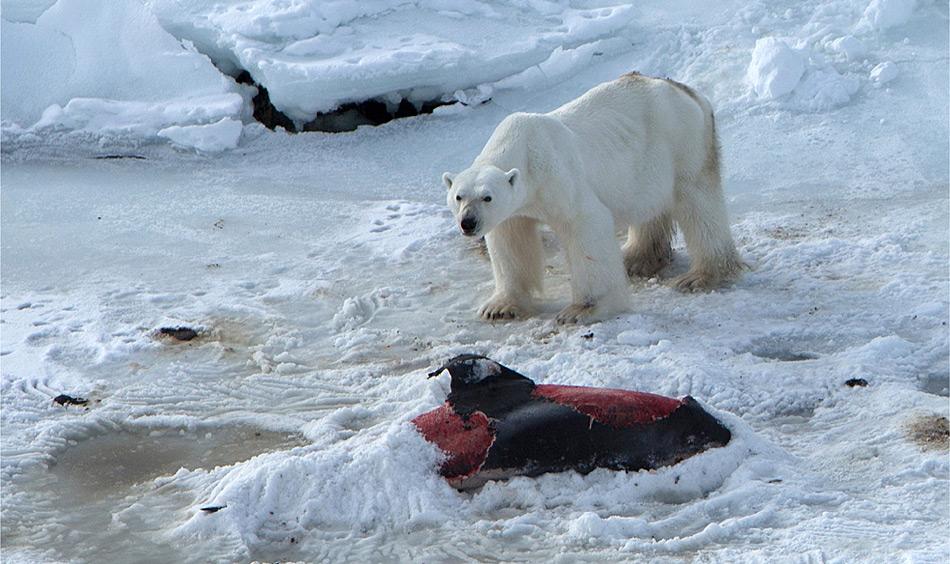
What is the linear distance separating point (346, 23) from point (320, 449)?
535 centimetres

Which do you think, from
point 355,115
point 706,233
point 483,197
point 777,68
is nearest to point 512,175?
point 483,197

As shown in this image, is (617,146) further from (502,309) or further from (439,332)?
(439,332)

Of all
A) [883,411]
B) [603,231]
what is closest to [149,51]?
[603,231]

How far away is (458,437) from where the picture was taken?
415 centimetres

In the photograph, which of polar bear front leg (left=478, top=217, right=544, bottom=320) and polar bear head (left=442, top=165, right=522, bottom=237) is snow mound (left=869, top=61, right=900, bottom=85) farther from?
polar bear head (left=442, top=165, right=522, bottom=237)

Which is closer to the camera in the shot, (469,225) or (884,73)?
(469,225)

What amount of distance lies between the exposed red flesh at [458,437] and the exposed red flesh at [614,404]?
247mm

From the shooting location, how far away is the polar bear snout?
516 centimetres

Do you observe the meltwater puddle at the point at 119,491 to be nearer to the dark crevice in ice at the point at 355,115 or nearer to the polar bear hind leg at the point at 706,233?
the polar bear hind leg at the point at 706,233

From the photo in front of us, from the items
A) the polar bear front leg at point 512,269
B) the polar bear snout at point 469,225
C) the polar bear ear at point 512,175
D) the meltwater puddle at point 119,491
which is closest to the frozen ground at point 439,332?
the meltwater puddle at point 119,491

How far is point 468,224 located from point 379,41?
3.99 m

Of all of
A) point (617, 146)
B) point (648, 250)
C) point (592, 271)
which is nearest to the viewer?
point (592, 271)

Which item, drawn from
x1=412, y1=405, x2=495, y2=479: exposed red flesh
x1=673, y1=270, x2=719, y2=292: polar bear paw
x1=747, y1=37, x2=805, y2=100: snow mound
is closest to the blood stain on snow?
x1=412, y1=405, x2=495, y2=479: exposed red flesh

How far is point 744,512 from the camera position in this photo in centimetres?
382
